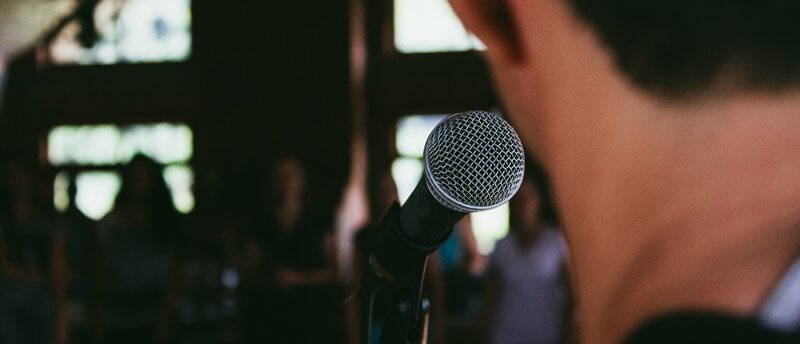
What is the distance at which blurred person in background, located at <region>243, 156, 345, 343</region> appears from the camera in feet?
10.9

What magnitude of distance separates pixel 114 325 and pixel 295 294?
50.3 inches

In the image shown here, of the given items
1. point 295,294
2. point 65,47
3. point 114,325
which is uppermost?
point 65,47

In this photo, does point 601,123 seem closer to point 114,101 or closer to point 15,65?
point 114,101

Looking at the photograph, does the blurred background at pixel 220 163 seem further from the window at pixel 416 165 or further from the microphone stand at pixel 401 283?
the microphone stand at pixel 401 283

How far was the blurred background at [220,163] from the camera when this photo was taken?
353 cm

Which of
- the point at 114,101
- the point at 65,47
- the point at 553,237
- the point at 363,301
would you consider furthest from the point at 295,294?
the point at 65,47

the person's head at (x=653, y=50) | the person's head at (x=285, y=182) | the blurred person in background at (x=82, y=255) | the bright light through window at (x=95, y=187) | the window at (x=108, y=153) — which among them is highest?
the person's head at (x=653, y=50)

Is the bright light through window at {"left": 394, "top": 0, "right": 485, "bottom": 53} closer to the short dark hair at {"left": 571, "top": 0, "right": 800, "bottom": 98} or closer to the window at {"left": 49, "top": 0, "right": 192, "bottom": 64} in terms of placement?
the window at {"left": 49, "top": 0, "right": 192, "bottom": 64}

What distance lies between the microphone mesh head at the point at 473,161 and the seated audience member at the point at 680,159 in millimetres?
196

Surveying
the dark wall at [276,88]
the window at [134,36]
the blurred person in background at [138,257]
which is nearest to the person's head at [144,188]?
the blurred person in background at [138,257]

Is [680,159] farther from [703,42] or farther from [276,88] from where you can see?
[276,88]

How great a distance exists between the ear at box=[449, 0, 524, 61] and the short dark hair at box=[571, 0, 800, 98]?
9 centimetres

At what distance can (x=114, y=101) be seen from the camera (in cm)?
943

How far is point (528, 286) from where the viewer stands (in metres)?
3.49
